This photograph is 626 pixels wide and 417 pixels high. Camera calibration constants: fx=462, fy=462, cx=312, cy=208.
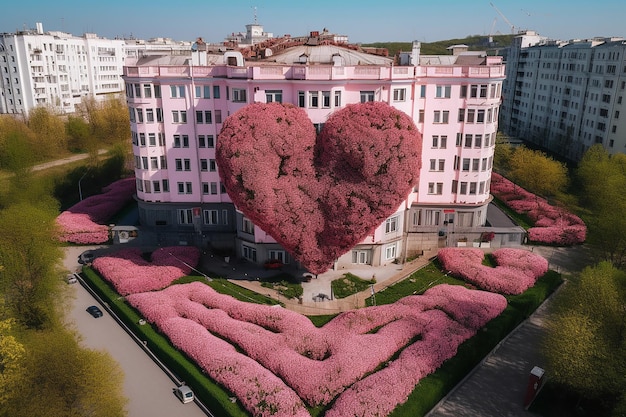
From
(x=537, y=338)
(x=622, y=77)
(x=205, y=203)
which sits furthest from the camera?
(x=622, y=77)

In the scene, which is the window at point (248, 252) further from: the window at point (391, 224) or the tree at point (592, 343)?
the tree at point (592, 343)

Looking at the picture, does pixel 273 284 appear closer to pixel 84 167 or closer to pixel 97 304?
pixel 97 304

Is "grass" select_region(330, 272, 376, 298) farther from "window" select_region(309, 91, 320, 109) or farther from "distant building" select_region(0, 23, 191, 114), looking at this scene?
"distant building" select_region(0, 23, 191, 114)

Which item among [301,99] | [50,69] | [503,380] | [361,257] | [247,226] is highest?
[50,69]

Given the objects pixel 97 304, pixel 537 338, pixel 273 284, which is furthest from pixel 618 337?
pixel 97 304

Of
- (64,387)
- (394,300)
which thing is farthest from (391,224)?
(64,387)

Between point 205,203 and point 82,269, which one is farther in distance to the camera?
point 205,203

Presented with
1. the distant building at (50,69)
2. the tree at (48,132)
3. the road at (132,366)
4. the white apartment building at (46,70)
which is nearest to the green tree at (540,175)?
the road at (132,366)

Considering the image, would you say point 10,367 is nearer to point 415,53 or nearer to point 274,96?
point 274,96
